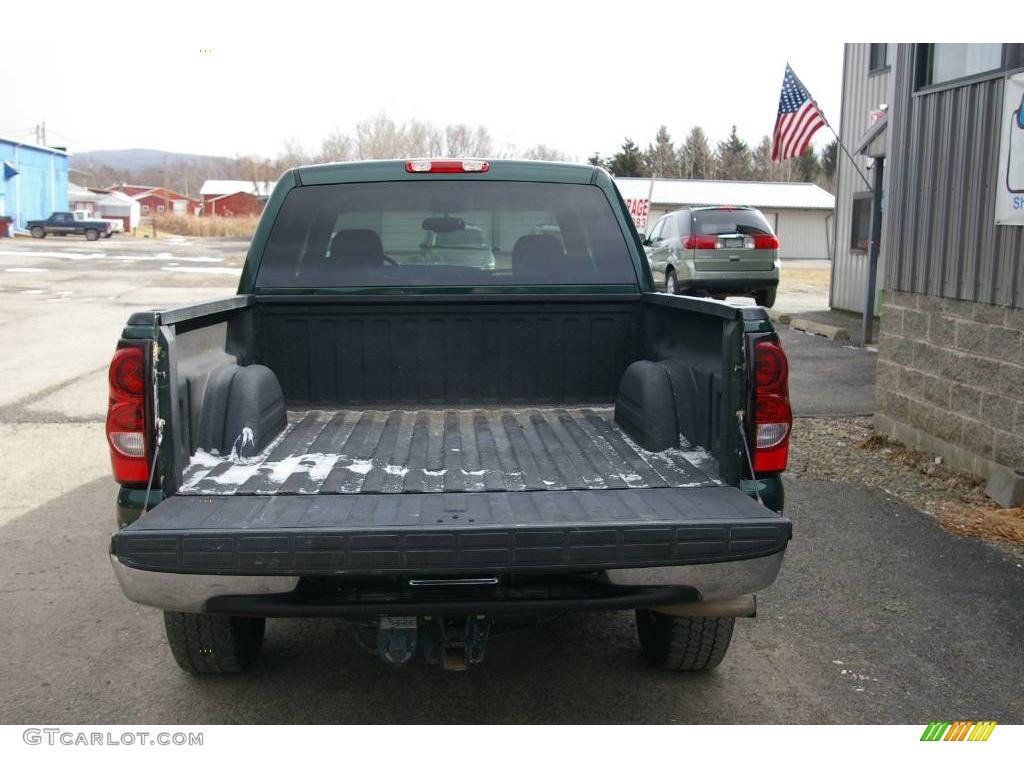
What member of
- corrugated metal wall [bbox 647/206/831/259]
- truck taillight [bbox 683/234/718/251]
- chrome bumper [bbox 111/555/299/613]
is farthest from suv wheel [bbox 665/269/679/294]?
corrugated metal wall [bbox 647/206/831/259]

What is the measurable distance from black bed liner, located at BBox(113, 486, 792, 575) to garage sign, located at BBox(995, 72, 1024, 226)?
4.16 meters

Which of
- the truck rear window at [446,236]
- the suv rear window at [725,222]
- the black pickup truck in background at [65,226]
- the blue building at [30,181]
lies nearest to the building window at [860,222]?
the suv rear window at [725,222]

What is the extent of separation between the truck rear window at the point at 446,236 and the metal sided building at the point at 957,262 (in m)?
3.02

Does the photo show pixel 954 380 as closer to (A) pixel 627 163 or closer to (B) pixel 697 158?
(A) pixel 627 163

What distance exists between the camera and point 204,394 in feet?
12.1

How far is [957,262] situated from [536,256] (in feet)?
12.0

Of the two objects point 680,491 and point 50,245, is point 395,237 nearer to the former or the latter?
point 680,491

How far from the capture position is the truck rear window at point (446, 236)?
15.3 feet

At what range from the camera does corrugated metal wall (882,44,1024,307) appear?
20.9 ft

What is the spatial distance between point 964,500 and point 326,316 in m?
4.29

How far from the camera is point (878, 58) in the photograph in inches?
636

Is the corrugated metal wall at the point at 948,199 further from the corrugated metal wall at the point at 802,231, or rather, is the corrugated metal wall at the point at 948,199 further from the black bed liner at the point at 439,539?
the corrugated metal wall at the point at 802,231

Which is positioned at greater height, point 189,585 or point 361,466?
point 361,466

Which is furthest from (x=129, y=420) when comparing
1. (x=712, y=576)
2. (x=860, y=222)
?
(x=860, y=222)
